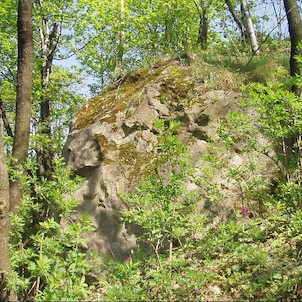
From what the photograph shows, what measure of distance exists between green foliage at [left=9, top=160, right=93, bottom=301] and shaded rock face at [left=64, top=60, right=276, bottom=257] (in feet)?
2.58

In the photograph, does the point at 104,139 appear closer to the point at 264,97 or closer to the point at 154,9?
the point at 264,97

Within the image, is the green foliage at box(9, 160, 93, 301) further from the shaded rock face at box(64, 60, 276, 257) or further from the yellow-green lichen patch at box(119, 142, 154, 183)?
the yellow-green lichen patch at box(119, 142, 154, 183)

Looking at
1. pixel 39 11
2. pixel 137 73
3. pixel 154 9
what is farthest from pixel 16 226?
pixel 154 9

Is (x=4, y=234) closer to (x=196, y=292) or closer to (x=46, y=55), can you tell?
(x=196, y=292)

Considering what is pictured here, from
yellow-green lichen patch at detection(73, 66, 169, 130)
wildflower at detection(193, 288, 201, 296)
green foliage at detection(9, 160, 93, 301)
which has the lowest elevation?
wildflower at detection(193, 288, 201, 296)

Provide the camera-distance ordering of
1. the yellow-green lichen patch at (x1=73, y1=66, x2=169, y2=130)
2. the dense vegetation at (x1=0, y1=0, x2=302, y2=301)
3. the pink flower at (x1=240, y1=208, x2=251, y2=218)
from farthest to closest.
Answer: the yellow-green lichen patch at (x1=73, y1=66, x2=169, y2=130) < the pink flower at (x1=240, y1=208, x2=251, y2=218) < the dense vegetation at (x1=0, y1=0, x2=302, y2=301)

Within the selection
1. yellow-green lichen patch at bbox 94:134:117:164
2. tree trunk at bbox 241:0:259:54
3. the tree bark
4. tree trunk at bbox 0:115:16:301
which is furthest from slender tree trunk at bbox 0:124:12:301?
the tree bark

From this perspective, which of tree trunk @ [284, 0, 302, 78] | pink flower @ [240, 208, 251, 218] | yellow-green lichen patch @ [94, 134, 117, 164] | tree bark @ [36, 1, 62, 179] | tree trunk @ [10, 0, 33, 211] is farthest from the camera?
tree bark @ [36, 1, 62, 179]

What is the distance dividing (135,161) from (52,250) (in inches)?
103

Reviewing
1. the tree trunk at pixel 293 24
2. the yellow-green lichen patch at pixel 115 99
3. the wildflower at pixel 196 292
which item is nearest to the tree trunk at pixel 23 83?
the yellow-green lichen patch at pixel 115 99

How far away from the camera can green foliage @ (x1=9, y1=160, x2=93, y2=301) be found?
295cm

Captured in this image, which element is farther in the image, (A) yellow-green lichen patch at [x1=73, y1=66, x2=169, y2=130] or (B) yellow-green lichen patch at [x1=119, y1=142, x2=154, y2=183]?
(A) yellow-green lichen patch at [x1=73, y1=66, x2=169, y2=130]

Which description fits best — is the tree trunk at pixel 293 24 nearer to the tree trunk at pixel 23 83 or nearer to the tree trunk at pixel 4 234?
the tree trunk at pixel 23 83

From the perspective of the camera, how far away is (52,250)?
12.4ft
